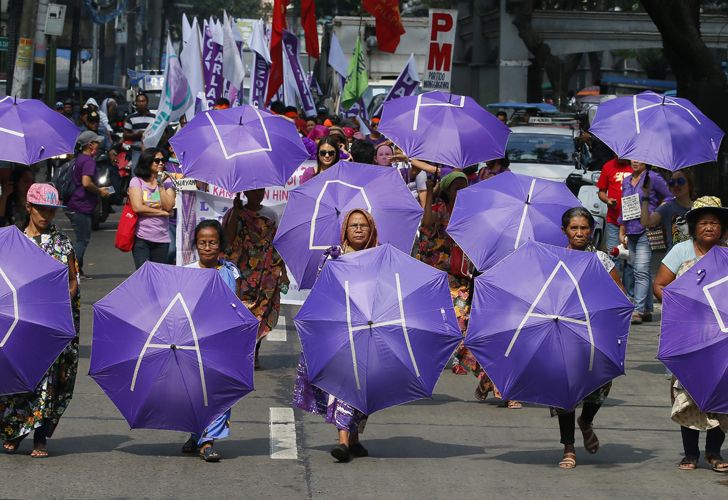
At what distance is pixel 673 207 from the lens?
44.8ft

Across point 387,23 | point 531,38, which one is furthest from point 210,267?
point 531,38

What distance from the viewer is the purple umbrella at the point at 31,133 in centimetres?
1148

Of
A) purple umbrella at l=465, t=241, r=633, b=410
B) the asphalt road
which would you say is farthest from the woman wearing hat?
purple umbrella at l=465, t=241, r=633, b=410

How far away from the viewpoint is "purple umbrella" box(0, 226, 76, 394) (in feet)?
25.5

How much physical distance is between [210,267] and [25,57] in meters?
18.1

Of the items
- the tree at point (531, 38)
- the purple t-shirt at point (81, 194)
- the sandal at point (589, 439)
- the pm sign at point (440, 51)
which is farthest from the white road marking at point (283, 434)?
the tree at point (531, 38)

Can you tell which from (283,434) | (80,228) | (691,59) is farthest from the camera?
(691,59)

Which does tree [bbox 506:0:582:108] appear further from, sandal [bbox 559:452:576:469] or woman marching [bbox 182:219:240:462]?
sandal [bbox 559:452:576:469]

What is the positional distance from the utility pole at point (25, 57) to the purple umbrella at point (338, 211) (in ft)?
53.8

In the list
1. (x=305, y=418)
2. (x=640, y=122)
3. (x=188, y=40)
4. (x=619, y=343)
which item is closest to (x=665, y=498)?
(x=619, y=343)

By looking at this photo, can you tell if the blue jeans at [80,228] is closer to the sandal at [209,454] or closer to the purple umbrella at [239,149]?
the purple umbrella at [239,149]

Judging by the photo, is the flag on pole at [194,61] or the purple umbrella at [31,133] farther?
the flag on pole at [194,61]

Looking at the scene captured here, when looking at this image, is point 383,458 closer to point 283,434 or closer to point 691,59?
point 283,434

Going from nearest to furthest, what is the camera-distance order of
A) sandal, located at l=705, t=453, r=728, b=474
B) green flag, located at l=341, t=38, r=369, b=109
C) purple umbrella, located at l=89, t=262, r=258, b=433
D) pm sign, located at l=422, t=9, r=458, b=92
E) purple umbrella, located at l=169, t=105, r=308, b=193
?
purple umbrella, located at l=89, t=262, r=258, b=433
sandal, located at l=705, t=453, r=728, b=474
purple umbrella, located at l=169, t=105, r=308, b=193
pm sign, located at l=422, t=9, r=458, b=92
green flag, located at l=341, t=38, r=369, b=109
